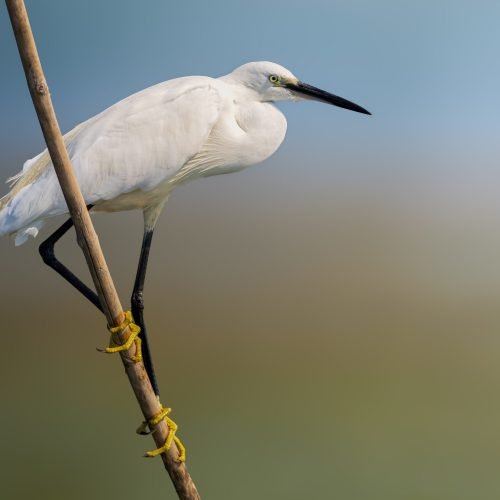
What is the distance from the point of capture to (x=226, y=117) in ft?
5.46

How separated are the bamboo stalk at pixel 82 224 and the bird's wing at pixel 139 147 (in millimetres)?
257

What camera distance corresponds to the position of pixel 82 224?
1.31 meters

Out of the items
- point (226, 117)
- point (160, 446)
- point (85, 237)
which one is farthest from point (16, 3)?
point (160, 446)

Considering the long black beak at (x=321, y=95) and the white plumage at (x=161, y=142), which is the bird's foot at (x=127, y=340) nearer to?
the white plumage at (x=161, y=142)

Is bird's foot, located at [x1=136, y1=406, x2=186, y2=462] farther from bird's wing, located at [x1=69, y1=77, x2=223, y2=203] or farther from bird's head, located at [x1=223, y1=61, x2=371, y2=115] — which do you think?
bird's head, located at [x1=223, y1=61, x2=371, y2=115]

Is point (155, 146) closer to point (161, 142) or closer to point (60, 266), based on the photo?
point (161, 142)

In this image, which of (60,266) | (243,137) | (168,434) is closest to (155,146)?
(243,137)

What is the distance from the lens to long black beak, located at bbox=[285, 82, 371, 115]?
5.63 feet

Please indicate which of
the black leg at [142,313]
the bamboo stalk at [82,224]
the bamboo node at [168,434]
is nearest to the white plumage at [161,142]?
the black leg at [142,313]

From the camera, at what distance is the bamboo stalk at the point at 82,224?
1.14 meters

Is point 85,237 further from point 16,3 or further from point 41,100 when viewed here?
point 16,3

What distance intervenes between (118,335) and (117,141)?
0.44 metres

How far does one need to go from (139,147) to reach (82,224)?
345mm

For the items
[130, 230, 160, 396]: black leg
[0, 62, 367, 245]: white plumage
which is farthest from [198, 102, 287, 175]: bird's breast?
[130, 230, 160, 396]: black leg
